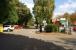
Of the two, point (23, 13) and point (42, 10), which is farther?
point (23, 13)

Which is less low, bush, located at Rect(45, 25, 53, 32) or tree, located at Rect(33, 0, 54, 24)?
tree, located at Rect(33, 0, 54, 24)

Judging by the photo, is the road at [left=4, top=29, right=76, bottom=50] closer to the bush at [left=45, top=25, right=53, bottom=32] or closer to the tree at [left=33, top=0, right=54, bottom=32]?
the bush at [left=45, top=25, right=53, bottom=32]

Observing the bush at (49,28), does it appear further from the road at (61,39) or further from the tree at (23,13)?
the tree at (23,13)

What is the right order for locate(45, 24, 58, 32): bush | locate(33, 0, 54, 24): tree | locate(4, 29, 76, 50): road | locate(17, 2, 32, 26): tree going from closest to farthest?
locate(4, 29, 76, 50): road
locate(45, 24, 58, 32): bush
locate(33, 0, 54, 24): tree
locate(17, 2, 32, 26): tree

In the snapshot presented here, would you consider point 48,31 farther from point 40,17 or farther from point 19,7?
point 19,7

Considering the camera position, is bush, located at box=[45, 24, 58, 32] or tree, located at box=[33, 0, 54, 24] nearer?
bush, located at box=[45, 24, 58, 32]

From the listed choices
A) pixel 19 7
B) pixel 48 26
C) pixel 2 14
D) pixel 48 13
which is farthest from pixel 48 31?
pixel 19 7

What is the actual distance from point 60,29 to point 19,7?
1795 inches

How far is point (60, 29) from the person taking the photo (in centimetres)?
5334

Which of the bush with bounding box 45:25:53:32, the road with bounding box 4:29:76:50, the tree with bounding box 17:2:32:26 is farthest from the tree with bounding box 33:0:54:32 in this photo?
the tree with bounding box 17:2:32:26

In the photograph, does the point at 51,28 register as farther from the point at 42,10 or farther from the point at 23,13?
the point at 23,13

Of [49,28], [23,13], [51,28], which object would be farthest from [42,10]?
[23,13]

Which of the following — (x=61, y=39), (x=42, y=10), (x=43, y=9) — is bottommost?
(x=61, y=39)

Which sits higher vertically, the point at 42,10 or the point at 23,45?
the point at 42,10
